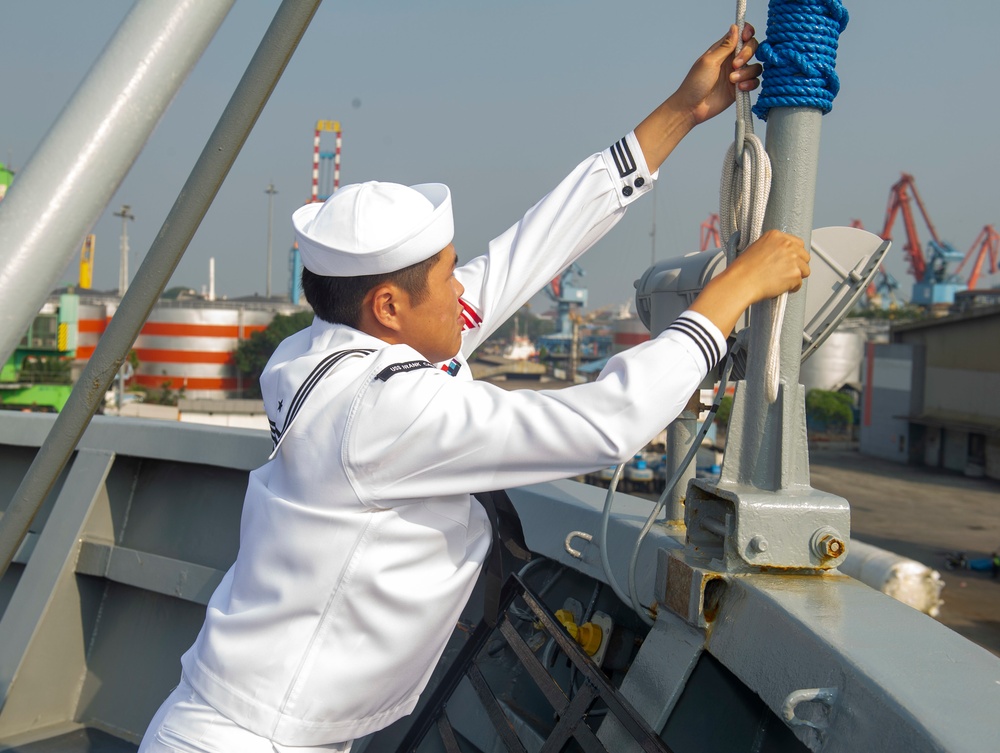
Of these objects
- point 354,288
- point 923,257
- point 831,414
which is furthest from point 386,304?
point 923,257

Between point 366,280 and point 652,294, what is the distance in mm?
798

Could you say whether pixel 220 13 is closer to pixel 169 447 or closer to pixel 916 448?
pixel 169 447

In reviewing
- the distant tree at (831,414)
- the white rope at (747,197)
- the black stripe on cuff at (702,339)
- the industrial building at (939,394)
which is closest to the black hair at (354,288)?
the black stripe on cuff at (702,339)

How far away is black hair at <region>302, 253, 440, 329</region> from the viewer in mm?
1495

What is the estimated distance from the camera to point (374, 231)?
1456 mm

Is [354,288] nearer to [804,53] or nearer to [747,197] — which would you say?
[747,197]

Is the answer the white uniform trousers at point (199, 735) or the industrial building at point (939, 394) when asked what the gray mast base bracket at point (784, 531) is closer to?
the white uniform trousers at point (199, 735)

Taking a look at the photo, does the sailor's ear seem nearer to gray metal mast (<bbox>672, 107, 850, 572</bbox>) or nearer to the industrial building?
gray metal mast (<bbox>672, 107, 850, 572</bbox>)

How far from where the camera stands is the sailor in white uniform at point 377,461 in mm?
1315

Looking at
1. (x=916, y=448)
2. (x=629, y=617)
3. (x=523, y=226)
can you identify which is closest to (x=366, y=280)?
(x=523, y=226)

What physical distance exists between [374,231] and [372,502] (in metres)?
0.42

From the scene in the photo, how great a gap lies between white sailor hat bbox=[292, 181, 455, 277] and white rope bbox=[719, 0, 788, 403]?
496 millimetres

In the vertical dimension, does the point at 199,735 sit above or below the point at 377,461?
below

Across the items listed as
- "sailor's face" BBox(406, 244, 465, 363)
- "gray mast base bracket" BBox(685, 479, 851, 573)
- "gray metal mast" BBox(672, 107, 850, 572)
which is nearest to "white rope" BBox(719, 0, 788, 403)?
"gray metal mast" BBox(672, 107, 850, 572)
